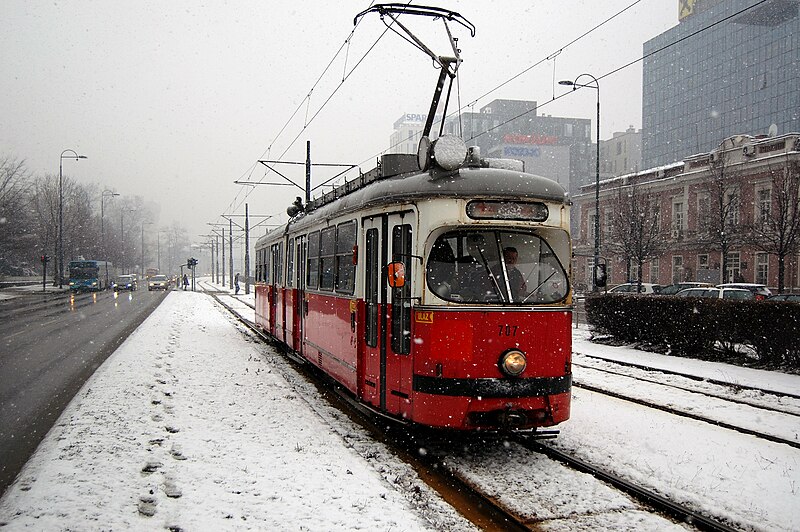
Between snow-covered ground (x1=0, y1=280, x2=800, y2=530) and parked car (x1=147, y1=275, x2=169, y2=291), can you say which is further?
parked car (x1=147, y1=275, x2=169, y2=291)

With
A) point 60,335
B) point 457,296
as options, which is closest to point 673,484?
point 457,296

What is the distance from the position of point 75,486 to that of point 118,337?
46.9 ft

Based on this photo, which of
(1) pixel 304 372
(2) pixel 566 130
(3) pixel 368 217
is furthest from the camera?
(2) pixel 566 130

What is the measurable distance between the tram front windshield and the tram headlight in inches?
21.0

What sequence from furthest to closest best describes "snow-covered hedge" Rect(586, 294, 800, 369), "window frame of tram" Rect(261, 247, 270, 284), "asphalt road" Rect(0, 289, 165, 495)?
1. "window frame of tram" Rect(261, 247, 270, 284)
2. "snow-covered hedge" Rect(586, 294, 800, 369)
3. "asphalt road" Rect(0, 289, 165, 495)

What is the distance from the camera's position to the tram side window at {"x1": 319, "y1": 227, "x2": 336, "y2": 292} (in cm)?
999

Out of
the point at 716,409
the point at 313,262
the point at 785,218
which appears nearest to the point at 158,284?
the point at 785,218

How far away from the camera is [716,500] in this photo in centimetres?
594

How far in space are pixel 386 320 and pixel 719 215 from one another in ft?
103

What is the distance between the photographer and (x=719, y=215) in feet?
113

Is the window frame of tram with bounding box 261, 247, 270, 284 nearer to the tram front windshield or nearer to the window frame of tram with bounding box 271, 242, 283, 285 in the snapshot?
the window frame of tram with bounding box 271, 242, 283, 285

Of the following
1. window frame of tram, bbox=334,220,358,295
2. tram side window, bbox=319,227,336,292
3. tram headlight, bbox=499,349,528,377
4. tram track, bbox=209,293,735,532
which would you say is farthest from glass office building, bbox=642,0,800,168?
tram headlight, bbox=499,349,528,377

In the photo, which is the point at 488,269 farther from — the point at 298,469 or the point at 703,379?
the point at 703,379

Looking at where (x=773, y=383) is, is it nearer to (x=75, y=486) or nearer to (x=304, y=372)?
(x=304, y=372)
